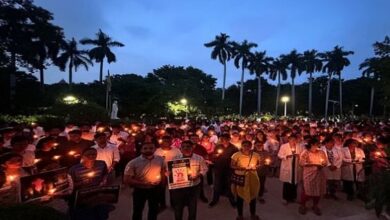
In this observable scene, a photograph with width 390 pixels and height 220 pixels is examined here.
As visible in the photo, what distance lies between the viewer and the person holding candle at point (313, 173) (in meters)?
9.34

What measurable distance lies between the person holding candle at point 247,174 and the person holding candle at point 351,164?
3.68m

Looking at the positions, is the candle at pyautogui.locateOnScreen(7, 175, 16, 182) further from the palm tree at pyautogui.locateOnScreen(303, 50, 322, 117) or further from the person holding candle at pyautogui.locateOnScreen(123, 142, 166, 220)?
the palm tree at pyautogui.locateOnScreen(303, 50, 322, 117)

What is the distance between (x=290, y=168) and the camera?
33.7 ft

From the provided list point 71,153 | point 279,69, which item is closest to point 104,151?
point 71,153

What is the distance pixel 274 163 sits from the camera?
14.8 metres

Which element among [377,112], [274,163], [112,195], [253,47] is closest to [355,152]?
[274,163]

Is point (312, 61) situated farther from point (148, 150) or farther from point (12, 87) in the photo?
point (148, 150)

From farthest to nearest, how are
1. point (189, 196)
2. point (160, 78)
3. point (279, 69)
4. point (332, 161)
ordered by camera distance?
point (279, 69)
point (160, 78)
point (332, 161)
point (189, 196)

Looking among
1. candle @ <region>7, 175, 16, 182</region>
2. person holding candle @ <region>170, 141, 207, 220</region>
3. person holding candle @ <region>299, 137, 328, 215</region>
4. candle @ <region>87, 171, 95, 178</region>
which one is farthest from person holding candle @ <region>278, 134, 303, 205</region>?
candle @ <region>7, 175, 16, 182</region>

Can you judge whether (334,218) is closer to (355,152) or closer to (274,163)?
(355,152)

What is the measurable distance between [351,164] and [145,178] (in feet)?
21.2

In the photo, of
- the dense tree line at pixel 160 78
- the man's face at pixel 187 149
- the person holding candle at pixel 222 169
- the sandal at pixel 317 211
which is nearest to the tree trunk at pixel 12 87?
the dense tree line at pixel 160 78

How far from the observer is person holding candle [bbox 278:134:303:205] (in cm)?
1026

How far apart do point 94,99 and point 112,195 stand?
145ft
